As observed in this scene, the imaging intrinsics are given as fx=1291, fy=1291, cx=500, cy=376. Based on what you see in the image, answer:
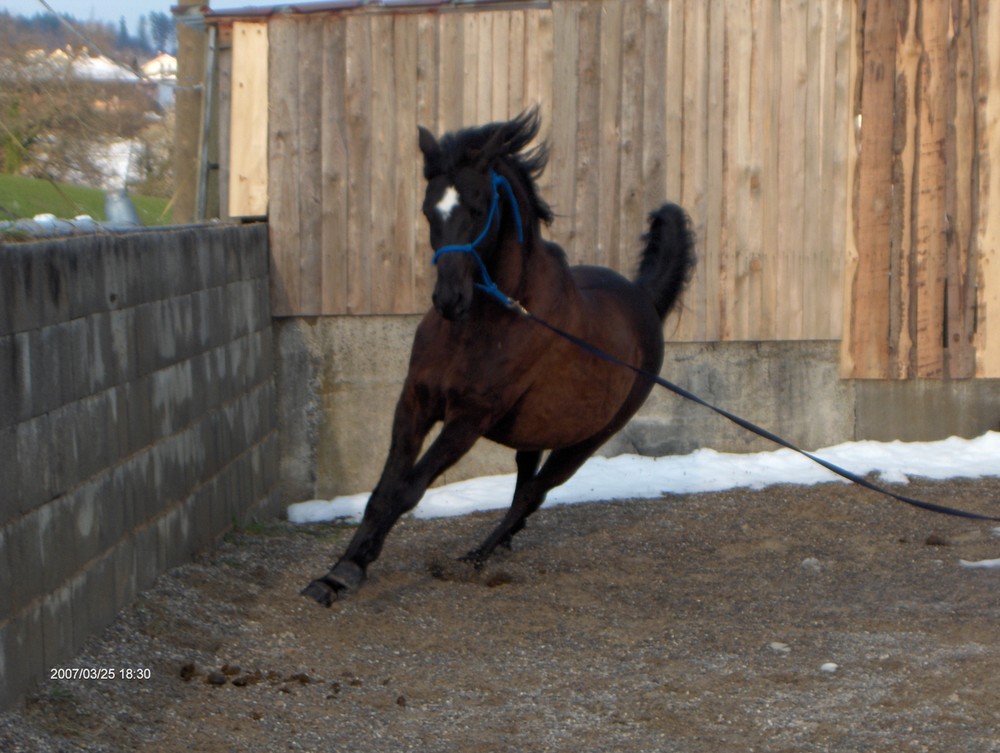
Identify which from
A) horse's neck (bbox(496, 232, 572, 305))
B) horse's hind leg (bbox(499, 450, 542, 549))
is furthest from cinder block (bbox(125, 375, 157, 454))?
horse's hind leg (bbox(499, 450, 542, 549))

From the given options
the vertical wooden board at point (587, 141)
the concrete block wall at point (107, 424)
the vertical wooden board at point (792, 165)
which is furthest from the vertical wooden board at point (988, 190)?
the concrete block wall at point (107, 424)

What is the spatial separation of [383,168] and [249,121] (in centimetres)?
92

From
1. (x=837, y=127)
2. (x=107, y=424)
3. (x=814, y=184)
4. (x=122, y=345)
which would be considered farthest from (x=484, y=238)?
(x=837, y=127)

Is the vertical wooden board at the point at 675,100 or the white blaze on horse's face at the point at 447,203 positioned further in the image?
the vertical wooden board at the point at 675,100

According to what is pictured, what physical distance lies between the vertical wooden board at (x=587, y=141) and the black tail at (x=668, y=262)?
1423mm

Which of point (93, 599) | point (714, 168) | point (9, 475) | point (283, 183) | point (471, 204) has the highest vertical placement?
point (714, 168)

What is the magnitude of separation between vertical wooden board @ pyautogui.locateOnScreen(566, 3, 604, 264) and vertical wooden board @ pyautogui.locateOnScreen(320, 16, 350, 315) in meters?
1.50

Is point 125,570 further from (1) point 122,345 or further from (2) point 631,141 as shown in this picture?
(2) point 631,141

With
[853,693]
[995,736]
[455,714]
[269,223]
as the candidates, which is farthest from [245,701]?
[269,223]

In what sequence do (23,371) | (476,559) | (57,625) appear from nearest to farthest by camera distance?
(23,371) → (57,625) → (476,559)

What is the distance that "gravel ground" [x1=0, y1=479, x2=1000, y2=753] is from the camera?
3879 mm

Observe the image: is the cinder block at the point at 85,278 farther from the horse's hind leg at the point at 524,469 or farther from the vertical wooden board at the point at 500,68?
the vertical wooden board at the point at 500,68

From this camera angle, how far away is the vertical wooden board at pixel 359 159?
27.4 ft

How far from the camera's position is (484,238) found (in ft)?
16.8
